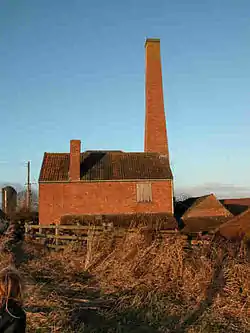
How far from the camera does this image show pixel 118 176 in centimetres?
3306

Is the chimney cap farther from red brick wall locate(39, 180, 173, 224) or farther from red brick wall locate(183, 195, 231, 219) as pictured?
red brick wall locate(183, 195, 231, 219)

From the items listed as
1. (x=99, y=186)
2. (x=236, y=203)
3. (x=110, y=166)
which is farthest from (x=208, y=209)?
(x=236, y=203)

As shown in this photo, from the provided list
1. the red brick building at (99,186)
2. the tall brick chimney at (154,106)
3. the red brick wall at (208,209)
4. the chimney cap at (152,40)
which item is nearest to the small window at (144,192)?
the red brick building at (99,186)

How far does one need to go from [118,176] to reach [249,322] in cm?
2466

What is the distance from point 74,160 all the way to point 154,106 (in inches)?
499

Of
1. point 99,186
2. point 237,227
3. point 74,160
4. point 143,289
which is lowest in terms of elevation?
point 143,289

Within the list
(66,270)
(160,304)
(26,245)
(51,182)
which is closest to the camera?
(160,304)

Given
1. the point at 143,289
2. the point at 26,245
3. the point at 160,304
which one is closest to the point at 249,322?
the point at 160,304

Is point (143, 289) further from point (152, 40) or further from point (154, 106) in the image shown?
point (152, 40)

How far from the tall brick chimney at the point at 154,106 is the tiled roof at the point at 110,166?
4.77 meters

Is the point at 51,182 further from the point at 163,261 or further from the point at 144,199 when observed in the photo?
the point at 163,261

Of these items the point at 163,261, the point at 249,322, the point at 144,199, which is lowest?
the point at 249,322

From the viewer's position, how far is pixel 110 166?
34281 millimetres

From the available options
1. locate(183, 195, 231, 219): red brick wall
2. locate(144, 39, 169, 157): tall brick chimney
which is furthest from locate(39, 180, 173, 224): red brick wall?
locate(144, 39, 169, 157): tall brick chimney
